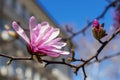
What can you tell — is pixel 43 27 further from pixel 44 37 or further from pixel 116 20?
pixel 116 20

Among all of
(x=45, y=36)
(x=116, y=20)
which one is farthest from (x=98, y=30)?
(x=116, y=20)

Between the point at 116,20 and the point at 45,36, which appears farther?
the point at 116,20

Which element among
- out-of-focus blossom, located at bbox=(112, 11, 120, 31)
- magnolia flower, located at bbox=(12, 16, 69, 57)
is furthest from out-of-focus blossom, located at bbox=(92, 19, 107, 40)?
out-of-focus blossom, located at bbox=(112, 11, 120, 31)

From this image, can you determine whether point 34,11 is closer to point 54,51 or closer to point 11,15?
point 11,15

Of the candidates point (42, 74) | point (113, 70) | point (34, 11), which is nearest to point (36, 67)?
point (42, 74)

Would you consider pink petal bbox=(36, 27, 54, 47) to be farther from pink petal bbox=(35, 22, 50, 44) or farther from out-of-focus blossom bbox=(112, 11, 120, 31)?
out-of-focus blossom bbox=(112, 11, 120, 31)

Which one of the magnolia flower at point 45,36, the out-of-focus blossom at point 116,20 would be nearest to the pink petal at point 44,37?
the magnolia flower at point 45,36

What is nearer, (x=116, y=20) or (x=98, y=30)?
(x=98, y=30)

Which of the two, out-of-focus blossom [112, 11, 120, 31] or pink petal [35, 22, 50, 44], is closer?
pink petal [35, 22, 50, 44]

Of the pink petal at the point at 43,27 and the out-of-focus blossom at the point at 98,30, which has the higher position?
the pink petal at the point at 43,27

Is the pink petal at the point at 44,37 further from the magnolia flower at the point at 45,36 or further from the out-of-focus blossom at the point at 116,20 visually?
the out-of-focus blossom at the point at 116,20

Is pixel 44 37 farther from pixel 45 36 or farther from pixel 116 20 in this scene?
pixel 116 20

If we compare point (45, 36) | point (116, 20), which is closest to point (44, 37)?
point (45, 36)

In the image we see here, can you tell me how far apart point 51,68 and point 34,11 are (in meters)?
2.09
